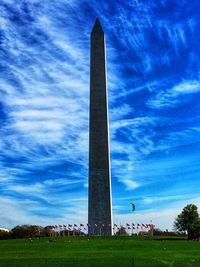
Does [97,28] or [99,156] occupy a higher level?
[97,28]

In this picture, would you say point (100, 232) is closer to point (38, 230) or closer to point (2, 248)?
point (38, 230)

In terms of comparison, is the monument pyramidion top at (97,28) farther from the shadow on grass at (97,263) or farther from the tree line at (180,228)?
the shadow on grass at (97,263)

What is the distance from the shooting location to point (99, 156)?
169ft

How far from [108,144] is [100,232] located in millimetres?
9709

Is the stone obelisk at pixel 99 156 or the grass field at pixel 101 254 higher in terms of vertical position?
the stone obelisk at pixel 99 156

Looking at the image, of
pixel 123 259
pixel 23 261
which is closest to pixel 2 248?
pixel 23 261

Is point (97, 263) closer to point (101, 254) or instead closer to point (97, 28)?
point (101, 254)

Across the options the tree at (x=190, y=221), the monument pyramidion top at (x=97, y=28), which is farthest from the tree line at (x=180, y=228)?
the monument pyramidion top at (x=97, y=28)

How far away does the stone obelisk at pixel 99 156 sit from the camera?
167 feet

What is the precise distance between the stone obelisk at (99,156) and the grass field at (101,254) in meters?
13.5

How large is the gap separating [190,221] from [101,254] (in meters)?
45.0

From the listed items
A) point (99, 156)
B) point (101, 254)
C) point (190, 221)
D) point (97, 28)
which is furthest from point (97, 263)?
point (190, 221)

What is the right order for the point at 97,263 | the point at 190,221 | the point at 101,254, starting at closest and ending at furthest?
the point at 97,263 < the point at 101,254 < the point at 190,221

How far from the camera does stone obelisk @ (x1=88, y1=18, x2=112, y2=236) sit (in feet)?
167
